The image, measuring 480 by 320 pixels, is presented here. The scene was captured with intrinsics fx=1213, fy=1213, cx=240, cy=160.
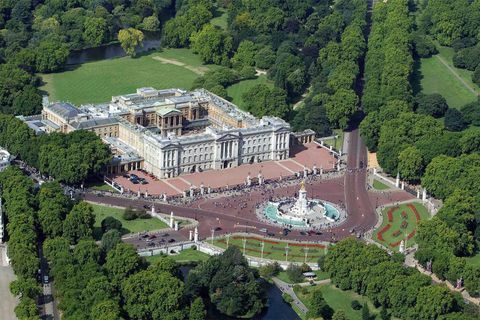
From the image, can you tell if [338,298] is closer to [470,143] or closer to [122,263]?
[122,263]

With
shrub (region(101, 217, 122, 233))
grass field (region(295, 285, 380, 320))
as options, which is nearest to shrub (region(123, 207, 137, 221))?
shrub (region(101, 217, 122, 233))

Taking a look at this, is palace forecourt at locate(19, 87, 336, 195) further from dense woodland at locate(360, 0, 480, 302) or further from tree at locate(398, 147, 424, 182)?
tree at locate(398, 147, 424, 182)

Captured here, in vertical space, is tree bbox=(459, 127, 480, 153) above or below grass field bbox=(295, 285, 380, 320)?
above

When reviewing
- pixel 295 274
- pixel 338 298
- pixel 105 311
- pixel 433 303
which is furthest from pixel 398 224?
pixel 105 311

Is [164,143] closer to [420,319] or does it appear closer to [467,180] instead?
[467,180]

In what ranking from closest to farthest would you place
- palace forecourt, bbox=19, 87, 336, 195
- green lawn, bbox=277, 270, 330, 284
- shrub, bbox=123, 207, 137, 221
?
green lawn, bbox=277, 270, 330, 284, shrub, bbox=123, 207, 137, 221, palace forecourt, bbox=19, 87, 336, 195

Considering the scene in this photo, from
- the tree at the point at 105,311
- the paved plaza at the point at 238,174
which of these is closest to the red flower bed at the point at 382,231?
the paved plaza at the point at 238,174

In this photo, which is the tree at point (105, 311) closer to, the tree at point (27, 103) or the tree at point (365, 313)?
the tree at point (365, 313)

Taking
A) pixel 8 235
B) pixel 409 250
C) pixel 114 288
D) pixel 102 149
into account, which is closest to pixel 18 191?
pixel 8 235
